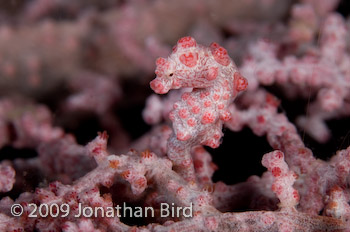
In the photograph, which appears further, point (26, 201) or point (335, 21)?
point (335, 21)

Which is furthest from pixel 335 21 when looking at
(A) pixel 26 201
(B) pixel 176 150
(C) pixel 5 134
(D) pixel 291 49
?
(C) pixel 5 134

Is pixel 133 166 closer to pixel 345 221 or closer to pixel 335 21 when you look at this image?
pixel 345 221

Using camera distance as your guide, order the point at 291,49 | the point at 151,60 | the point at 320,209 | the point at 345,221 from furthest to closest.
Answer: the point at 151,60 < the point at 291,49 < the point at 320,209 < the point at 345,221

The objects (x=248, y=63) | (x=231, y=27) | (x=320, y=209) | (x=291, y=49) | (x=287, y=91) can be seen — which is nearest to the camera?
(x=320, y=209)

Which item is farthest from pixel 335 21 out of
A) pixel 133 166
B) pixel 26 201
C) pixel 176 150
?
pixel 26 201

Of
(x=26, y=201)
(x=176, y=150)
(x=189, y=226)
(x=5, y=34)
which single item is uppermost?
(x=5, y=34)

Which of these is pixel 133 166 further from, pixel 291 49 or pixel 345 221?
pixel 291 49

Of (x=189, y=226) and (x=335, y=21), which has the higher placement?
(x=335, y=21)
